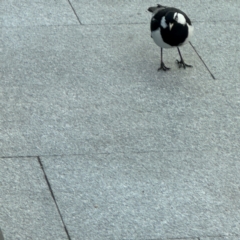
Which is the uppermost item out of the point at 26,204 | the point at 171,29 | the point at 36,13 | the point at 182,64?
the point at 171,29

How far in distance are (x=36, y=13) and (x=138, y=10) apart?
4.34ft

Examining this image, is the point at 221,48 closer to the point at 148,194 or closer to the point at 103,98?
the point at 103,98

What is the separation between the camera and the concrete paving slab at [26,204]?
15.7ft

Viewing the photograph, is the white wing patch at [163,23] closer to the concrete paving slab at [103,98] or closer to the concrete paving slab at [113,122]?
the concrete paving slab at [103,98]

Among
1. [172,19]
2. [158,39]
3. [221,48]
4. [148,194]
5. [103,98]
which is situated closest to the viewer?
[148,194]

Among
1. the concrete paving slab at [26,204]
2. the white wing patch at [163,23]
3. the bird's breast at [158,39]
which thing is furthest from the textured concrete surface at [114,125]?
the white wing patch at [163,23]

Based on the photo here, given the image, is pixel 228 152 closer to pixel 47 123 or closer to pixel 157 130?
pixel 157 130

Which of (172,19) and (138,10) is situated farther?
(138,10)

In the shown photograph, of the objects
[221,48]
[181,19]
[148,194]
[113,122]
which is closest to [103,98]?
[113,122]

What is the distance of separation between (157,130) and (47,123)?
1038 millimetres

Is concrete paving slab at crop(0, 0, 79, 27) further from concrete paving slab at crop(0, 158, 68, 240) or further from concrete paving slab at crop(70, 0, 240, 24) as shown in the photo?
concrete paving slab at crop(0, 158, 68, 240)

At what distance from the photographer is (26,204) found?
5066mm

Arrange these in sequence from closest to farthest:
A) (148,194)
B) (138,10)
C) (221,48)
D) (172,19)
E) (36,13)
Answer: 1. (148,194)
2. (172,19)
3. (221,48)
4. (36,13)
5. (138,10)

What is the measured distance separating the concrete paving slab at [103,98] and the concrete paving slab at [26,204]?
26 cm
